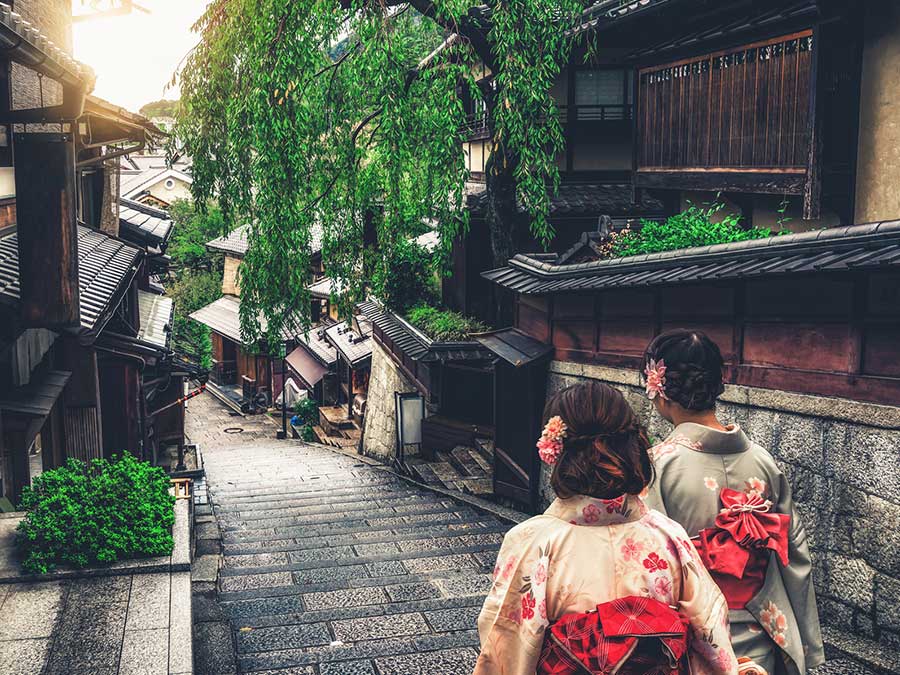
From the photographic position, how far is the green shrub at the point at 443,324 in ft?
55.6

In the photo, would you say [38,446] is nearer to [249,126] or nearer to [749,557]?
[249,126]

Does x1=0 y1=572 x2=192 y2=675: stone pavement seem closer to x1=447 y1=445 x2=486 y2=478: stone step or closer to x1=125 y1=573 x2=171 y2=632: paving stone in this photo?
x1=125 y1=573 x2=171 y2=632: paving stone

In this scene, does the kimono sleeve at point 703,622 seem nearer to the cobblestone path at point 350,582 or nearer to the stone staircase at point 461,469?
the cobblestone path at point 350,582

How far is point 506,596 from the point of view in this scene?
120 inches

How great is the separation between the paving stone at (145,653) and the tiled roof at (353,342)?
64.1 ft

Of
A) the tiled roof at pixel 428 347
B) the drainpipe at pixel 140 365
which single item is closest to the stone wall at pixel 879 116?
the tiled roof at pixel 428 347

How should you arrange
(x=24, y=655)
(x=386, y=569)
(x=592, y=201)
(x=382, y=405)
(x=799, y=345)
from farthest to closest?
(x=382, y=405) → (x=592, y=201) → (x=386, y=569) → (x=799, y=345) → (x=24, y=655)

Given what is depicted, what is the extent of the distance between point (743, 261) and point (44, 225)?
5.69 m

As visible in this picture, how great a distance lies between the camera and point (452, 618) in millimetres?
7051

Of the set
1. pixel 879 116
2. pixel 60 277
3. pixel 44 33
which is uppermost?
pixel 44 33

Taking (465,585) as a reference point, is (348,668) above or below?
above

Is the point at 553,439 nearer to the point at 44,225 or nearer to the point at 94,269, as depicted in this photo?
the point at 44,225

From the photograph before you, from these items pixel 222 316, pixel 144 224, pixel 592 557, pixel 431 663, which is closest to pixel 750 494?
pixel 592 557

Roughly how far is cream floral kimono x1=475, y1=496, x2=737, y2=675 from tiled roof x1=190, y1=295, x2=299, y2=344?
33568 mm
